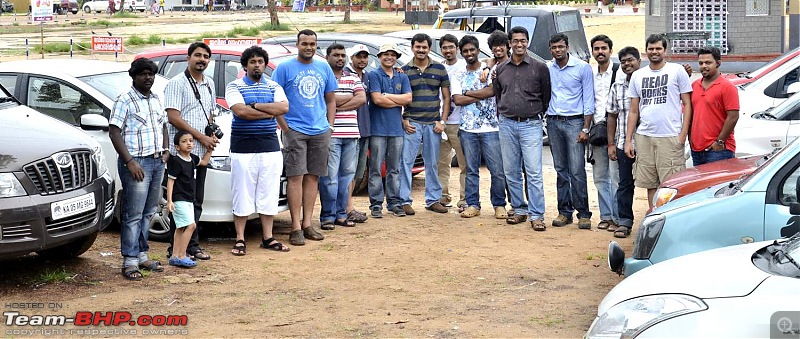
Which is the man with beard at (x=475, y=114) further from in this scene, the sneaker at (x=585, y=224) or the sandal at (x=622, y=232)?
the sandal at (x=622, y=232)

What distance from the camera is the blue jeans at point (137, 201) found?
25.7ft

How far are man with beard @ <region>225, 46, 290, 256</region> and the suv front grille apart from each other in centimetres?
138

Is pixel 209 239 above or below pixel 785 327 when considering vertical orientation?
below

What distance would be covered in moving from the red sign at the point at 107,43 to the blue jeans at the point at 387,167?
1475 cm

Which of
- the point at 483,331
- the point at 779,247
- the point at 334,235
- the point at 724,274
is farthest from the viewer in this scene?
the point at 334,235

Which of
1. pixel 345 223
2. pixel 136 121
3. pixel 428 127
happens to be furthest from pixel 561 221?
pixel 136 121

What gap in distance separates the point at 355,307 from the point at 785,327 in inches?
147

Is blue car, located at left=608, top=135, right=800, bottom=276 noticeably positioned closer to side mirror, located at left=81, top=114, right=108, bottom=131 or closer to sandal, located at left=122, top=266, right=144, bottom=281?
sandal, located at left=122, top=266, right=144, bottom=281

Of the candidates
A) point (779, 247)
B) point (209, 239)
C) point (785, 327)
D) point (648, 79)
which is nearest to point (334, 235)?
point (209, 239)

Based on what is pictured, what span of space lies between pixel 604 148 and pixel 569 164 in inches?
16.0

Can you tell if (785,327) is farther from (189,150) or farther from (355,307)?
(189,150)

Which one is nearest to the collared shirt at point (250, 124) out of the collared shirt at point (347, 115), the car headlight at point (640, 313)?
the collared shirt at point (347, 115)

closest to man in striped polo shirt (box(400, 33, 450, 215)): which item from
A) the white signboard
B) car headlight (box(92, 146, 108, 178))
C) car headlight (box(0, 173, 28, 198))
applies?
car headlight (box(92, 146, 108, 178))

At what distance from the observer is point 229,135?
939 cm
